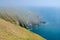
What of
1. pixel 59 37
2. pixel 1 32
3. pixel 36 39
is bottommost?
pixel 59 37

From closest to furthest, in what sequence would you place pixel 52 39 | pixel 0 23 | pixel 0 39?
pixel 0 39 < pixel 0 23 < pixel 52 39

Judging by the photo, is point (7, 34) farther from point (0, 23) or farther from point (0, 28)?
point (0, 23)

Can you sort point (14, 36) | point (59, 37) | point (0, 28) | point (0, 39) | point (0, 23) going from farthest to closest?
1. point (59, 37)
2. point (0, 23)
3. point (0, 28)
4. point (14, 36)
5. point (0, 39)

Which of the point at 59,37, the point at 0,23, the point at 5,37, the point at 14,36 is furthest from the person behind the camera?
the point at 59,37

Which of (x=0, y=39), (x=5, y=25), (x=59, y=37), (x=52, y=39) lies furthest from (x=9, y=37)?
(x=59, y=37)

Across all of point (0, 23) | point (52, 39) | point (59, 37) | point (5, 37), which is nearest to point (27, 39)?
point (5, 37)

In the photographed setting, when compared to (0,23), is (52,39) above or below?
below

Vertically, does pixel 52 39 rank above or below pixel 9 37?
below

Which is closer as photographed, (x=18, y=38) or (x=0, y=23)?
(x=18, y=38)

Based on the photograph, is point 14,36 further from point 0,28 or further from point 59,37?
point 59,37
